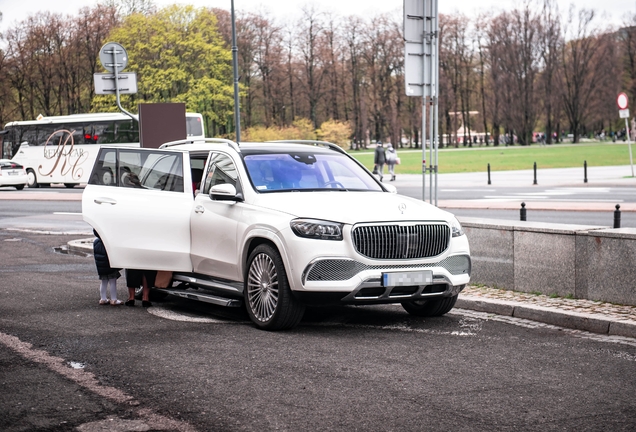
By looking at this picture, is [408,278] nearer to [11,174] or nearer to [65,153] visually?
[11,174]

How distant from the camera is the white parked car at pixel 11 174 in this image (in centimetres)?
4475

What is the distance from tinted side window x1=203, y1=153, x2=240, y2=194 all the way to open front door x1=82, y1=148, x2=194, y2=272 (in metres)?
0.23

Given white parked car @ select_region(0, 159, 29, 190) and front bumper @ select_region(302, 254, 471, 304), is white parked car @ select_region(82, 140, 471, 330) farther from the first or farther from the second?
white parked car @ select_region(0, 159, 29, 190)

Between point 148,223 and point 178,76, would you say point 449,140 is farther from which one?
point 148,223

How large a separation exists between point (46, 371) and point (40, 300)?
392cm

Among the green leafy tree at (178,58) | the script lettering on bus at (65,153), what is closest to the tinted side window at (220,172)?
the script lettering on bus at (65,153)

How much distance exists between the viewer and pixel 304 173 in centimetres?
901

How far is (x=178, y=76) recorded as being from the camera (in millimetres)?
74812

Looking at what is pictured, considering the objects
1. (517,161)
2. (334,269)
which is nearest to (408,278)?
(334,269)

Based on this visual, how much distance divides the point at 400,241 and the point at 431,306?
3.98 feet


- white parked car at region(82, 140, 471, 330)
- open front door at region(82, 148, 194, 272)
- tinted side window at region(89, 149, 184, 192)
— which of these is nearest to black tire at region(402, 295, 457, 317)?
white parked car at region(82, 140, 471, 330)

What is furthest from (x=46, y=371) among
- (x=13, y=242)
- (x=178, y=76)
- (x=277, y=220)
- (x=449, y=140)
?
(x=449, y=140)

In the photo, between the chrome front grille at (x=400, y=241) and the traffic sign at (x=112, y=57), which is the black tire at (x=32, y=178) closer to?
the traffic sign at (x=112, y=57)

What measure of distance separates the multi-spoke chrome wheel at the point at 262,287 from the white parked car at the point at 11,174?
3931 cm
